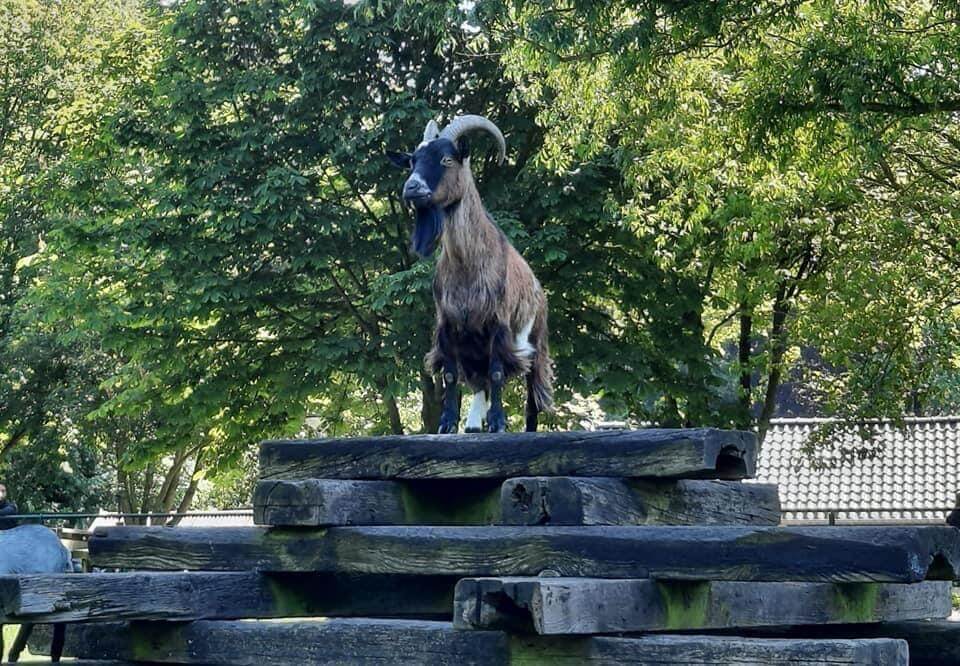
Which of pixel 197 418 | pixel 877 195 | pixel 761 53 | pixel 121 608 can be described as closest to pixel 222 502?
pixel 197 418

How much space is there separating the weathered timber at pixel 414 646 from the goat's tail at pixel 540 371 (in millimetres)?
2947

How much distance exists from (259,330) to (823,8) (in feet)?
39.1

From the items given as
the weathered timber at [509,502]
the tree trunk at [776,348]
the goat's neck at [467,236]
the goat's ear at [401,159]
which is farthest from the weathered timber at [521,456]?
the tree trunk at [776,348]

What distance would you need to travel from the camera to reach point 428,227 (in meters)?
10.6

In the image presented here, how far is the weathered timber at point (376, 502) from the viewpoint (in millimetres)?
9375

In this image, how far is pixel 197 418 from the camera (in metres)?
25.1

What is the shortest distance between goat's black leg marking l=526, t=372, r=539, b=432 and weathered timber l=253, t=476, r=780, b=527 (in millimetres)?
1605

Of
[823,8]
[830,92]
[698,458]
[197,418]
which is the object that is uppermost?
[823,8]

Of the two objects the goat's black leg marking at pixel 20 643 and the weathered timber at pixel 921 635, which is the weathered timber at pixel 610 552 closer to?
the goat's black leg marking at pixel 20 643

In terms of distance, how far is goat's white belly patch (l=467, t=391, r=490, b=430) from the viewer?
11055mm

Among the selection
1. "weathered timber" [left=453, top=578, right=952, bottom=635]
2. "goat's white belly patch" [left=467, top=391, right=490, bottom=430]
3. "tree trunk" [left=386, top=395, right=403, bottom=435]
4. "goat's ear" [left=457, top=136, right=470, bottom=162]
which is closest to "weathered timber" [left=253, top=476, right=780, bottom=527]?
"weathered timber" [left=453, top=578, right=952, bottom=635]

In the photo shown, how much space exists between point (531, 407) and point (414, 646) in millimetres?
3364

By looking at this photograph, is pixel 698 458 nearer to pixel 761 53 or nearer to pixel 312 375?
pixel 761 53

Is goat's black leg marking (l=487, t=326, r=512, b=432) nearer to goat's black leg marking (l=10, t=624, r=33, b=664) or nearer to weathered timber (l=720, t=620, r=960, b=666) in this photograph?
weathered timber (l=720, t=620, r=960, b=666)
